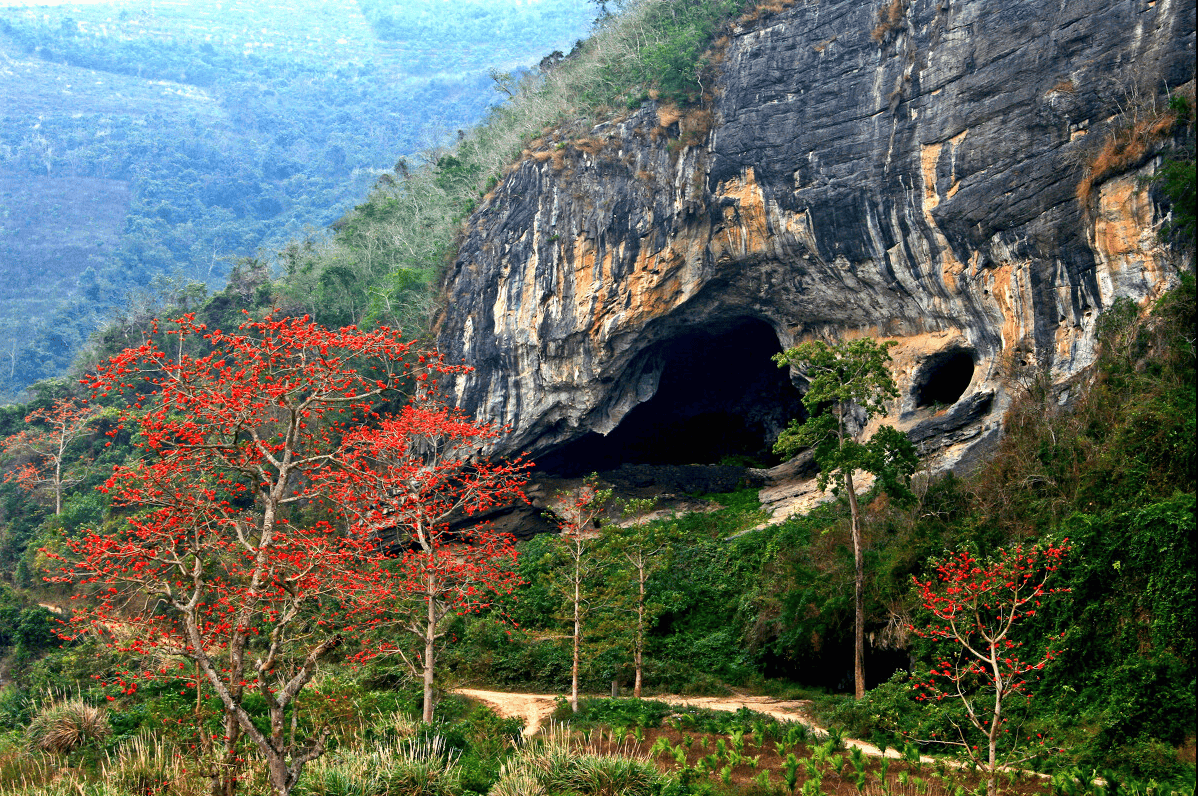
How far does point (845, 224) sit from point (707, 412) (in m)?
9.79

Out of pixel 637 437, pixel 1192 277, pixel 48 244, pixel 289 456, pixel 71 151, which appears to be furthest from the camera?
pixel 71 151

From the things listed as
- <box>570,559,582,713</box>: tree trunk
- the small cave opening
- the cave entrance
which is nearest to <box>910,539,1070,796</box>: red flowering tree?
<box>570,559,582,713</box>: tree trunk

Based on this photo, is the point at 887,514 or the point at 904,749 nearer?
the point at 904,749

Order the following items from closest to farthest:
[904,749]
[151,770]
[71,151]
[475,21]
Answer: [151,770]
[904,749]
[71,151]
[475,21]

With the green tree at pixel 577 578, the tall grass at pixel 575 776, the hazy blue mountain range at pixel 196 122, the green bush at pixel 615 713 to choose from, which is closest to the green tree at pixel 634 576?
the green tree at pixel 577 578

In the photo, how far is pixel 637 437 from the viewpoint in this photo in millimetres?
25594

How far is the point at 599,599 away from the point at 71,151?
74.3 meters

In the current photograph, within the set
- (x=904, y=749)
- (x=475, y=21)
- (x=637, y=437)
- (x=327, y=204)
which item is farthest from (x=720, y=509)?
(x=475, y=21)

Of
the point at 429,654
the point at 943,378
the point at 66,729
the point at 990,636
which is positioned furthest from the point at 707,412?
the point at 66,729

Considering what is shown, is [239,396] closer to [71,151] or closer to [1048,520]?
[1048,520]

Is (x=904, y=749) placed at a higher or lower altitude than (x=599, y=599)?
lower

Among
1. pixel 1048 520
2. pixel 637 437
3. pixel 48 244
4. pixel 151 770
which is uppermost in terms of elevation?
pixel 48 244

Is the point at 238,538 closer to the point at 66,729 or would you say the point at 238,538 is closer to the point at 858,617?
the point at 66,729

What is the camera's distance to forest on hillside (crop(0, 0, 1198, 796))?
7836 millimetres
